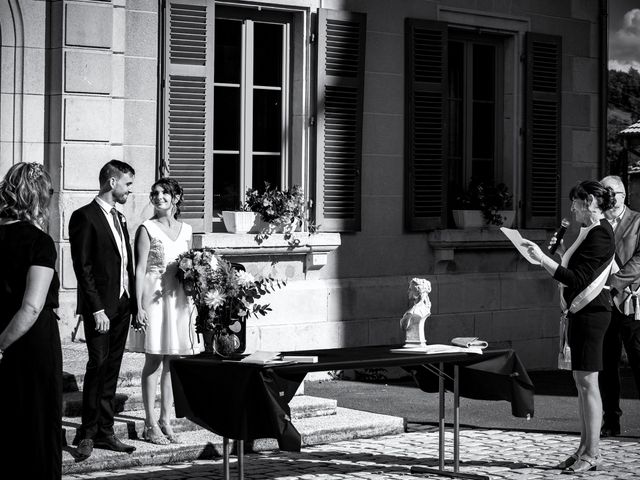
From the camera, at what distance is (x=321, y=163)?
1131 cm

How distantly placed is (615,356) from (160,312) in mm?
3406

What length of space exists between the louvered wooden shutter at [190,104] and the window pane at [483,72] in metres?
3.40

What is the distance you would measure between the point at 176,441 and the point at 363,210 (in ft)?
14.5

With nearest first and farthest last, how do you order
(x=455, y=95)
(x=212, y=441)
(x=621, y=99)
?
(x=212, y=441)
(x=455, y=95)
(x=621, y=99)

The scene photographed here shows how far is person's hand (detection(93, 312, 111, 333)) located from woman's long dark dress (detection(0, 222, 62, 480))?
181 centimetres

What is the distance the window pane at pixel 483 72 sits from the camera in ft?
41.9

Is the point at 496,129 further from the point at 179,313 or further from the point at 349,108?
the point at 179,313

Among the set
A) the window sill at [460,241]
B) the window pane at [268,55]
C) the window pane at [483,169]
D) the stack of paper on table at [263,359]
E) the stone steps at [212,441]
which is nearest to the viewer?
the stack of paper on table at [263,359]

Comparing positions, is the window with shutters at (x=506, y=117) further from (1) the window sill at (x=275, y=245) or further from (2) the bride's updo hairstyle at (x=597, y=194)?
(2) the bride's updo hairstyle at (x=597, y=194)

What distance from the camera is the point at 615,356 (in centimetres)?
884

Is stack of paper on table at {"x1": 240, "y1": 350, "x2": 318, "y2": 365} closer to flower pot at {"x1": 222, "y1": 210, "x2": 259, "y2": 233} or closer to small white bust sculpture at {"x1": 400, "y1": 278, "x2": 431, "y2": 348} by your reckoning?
small white bust sculpture at {"x1": 400, "y1": 278, "x2": 431, "y2": 348}

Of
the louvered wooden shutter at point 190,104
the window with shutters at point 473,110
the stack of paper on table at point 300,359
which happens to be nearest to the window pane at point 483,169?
the window with shutters at point 473,110

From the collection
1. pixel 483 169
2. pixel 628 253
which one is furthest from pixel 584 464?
pixel 483 169

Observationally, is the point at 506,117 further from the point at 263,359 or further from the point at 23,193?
the point at 23,193
